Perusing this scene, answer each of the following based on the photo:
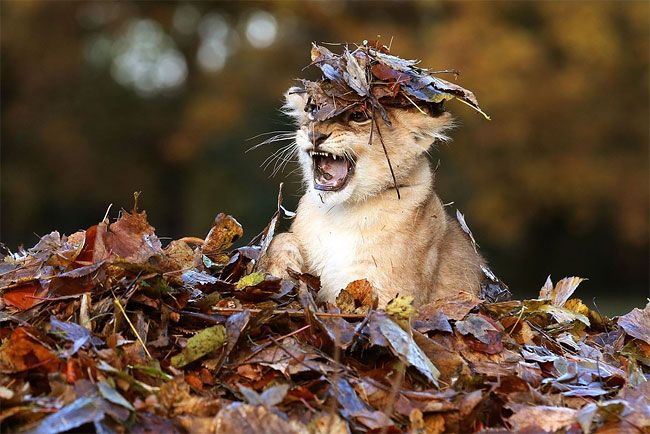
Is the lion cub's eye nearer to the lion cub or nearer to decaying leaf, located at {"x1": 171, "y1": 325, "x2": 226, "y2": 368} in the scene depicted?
the lion cub

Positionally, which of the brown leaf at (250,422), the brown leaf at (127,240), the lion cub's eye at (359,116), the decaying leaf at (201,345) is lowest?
the brown leaf at (250,422)

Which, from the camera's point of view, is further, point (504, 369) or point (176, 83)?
point (176, 83)

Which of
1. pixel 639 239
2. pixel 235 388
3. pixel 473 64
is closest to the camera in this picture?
pixel 235 388

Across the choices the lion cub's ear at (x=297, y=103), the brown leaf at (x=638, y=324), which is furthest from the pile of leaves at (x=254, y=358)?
the lion cub's ear at (x=297, y=103)

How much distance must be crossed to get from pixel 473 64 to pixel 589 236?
6825mm

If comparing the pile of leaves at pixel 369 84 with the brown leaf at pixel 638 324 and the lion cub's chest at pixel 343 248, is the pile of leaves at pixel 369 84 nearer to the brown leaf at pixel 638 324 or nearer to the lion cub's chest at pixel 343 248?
the lion cub's chest at pixel 343 248

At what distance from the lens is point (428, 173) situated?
→ 23.0 ft

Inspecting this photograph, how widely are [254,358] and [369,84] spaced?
80.3 inches

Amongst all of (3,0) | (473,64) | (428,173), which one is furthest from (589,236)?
(428,173)

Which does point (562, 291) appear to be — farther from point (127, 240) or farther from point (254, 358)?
point (127, 240)

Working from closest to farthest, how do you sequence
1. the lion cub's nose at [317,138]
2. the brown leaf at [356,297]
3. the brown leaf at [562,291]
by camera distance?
the brown leaf at [356,297] → the lion cub's nose at [317,138] → the brown leaf at [562,291]

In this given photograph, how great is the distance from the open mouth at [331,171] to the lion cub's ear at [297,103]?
0.33 m

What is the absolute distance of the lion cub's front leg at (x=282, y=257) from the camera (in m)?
6.39

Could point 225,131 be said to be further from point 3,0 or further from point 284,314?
point 284,314
